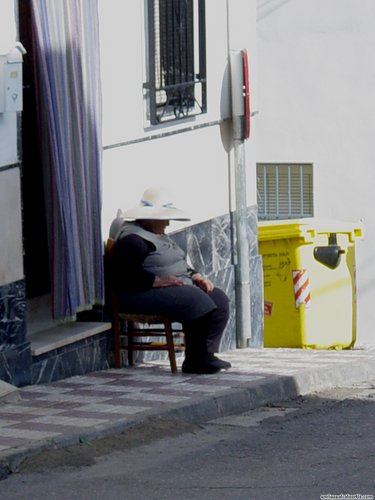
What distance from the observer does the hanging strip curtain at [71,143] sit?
866cm

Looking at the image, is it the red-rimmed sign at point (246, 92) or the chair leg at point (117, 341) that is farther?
the red-rimmed sign at point (246, 92)

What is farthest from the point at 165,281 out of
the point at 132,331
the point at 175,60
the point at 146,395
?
the point at 175,60

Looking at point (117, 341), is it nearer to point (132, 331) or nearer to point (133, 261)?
point (132, 331)

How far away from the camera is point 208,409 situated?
26.6ft

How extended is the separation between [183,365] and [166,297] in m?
0.56

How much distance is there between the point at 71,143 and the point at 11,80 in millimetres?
876

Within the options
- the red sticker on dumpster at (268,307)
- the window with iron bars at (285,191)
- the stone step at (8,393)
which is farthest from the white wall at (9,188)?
the window with iron bars at (285,191)

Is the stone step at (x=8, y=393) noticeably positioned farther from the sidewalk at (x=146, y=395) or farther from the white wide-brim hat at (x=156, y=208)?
the white wide-brim hat at (x=156, y=208)

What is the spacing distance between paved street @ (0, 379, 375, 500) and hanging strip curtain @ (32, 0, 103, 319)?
1.62 meters

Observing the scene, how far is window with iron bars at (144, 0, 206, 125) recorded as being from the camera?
33.8 ft

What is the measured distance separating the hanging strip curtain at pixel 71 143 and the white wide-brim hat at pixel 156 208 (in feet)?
0.93

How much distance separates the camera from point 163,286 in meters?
9.20

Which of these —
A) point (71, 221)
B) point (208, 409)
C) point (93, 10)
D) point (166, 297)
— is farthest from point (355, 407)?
point (93, 10)

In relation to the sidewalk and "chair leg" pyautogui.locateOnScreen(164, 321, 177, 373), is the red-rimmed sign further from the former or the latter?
→ "chair leg" pyautogui.locateOnScreen(164, 321, 177, 373)
